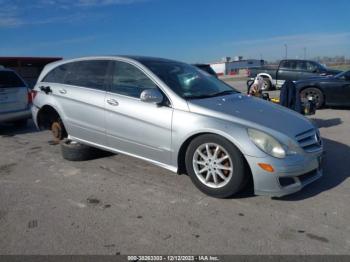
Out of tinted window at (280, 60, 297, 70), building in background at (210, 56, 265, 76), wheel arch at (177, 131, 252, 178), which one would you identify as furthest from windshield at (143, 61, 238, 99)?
building in background at (210, 56, 265, 76)

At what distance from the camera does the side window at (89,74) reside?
201 inches

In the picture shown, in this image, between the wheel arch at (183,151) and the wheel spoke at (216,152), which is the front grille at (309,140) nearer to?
the wheel arch at (183,151)

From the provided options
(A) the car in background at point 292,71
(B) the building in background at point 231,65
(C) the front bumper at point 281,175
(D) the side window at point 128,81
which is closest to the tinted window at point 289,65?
(A) the car in background at point 292,71

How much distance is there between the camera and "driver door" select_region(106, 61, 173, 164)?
4.29 metres

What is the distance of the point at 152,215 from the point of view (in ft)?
12.0

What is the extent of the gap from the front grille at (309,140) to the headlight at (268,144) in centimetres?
33

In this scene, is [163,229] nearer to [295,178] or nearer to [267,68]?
[295,178]

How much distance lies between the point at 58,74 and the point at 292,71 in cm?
1365

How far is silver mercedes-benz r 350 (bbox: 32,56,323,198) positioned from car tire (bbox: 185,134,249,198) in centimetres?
1

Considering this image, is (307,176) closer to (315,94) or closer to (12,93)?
(12,93)

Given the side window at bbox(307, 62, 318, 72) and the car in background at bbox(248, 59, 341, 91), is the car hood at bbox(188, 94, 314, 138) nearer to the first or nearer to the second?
the car in background at bbox(248, 59, 341, 91)

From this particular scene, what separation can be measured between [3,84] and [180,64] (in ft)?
16.1

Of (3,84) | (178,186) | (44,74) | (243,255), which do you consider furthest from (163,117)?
(3,84)

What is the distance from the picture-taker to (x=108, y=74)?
5.04 meters
